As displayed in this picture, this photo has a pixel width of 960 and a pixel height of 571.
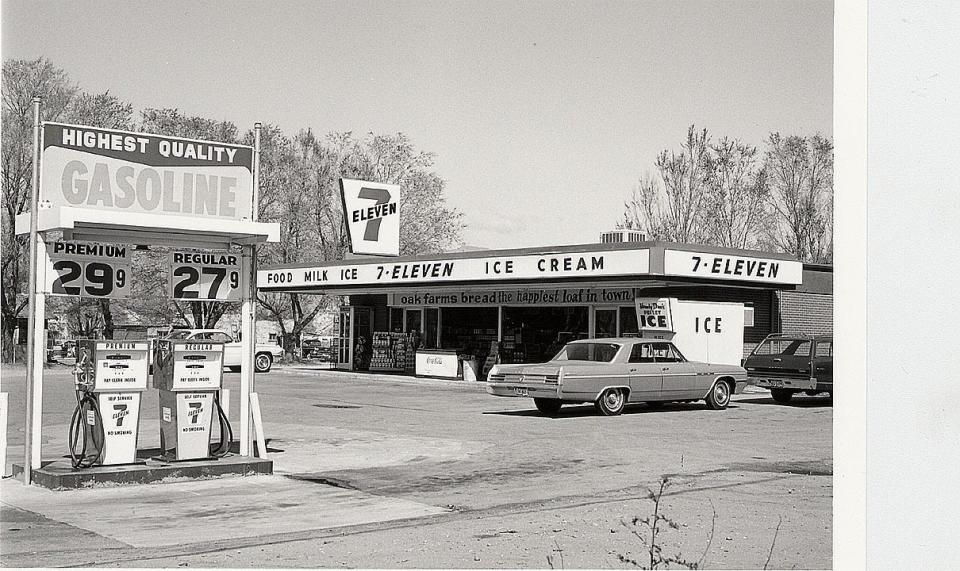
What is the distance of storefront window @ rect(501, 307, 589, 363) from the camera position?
30.9m

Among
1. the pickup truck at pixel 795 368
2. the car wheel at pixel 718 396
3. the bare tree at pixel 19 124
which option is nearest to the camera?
the car wheel at pixel 718 396

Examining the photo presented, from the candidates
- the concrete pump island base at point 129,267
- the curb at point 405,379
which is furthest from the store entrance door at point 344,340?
the concrete pump island base at point 129,267

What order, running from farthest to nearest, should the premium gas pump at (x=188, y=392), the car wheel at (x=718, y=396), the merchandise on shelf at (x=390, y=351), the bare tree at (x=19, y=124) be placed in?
the merchandise on shelf at (x=390, y=351) < the bare tree at (x=19, y=124) < the car wheel at (x=718, y=396) < the premium gas pump at (x=188, y=392)

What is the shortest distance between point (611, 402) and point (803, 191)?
25.6 m

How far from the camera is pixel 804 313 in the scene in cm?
3025

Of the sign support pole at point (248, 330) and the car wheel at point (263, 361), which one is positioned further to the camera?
the car wheel at point (263, 361)

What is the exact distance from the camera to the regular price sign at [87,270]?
11.2 m

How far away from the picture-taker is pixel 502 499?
1036 centimetres

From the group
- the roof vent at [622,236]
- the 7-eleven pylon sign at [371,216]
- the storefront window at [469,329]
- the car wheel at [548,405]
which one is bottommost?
the car wheel at [548,405]

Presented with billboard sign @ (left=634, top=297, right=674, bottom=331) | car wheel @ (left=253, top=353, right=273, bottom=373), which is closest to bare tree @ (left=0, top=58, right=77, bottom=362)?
car wheel @ (left=253, top=353, right=273, bottom=373)

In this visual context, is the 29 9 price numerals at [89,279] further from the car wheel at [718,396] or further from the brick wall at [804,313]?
the brick wall at [804,313]

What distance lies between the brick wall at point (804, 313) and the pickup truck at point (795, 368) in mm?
6524

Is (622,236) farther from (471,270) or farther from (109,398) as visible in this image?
(109,398)
